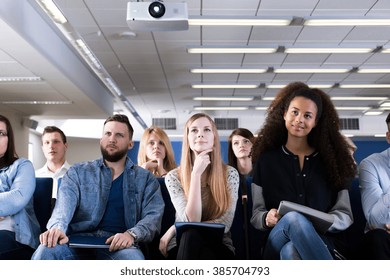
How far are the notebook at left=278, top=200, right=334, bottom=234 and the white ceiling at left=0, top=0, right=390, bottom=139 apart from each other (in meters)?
4.34

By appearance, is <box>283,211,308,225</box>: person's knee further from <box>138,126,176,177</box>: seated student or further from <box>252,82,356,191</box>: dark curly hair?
<box>138,126,176,177</box>: seated student

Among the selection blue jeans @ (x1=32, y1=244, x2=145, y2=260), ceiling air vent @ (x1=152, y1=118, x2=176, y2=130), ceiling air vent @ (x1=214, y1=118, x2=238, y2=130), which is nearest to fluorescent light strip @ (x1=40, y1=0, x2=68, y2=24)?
blue jeans @ (x1=32, y1=244, x2=145, y2=260)

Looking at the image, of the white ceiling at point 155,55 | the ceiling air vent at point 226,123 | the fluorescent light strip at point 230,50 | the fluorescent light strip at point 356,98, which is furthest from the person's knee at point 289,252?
the ceiling air vent at point 226,123

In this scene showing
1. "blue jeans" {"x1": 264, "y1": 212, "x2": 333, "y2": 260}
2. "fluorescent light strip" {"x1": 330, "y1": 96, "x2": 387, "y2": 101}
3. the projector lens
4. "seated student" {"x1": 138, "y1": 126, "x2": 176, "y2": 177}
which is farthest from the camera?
"fluorescent light strip" {"x1": 330, "y1": 96, "x2": 387, "y2": 101}

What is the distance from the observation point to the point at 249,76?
34.0ft

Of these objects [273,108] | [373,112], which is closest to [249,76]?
[373,112]

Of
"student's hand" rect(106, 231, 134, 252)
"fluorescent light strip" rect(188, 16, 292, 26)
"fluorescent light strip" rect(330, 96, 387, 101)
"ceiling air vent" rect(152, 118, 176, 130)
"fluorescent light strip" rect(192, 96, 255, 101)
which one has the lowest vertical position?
"student's hand" rect(106, 231, 134, 252)

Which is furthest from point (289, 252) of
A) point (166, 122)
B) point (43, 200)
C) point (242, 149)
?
point (166, 122)

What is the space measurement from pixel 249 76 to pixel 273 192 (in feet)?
26.4

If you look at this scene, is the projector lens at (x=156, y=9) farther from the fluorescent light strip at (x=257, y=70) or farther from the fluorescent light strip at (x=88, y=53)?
the fluorescent light strip at (x=257, y=70)

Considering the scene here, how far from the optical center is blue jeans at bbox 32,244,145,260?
220 centimetres

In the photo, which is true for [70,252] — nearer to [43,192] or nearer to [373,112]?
[43,192]

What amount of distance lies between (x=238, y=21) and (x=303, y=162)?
15.4 ft

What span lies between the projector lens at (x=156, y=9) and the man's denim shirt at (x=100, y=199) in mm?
2905
